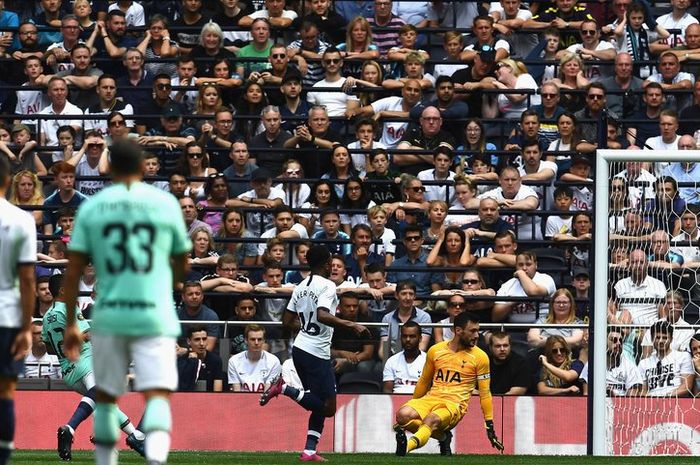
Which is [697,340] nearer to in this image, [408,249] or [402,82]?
[408,249]

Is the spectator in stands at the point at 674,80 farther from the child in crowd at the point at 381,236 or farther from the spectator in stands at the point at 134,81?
the spectator in stands at the point at 134,81

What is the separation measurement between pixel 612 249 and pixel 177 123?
6888 mm

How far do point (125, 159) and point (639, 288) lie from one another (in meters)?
8.86

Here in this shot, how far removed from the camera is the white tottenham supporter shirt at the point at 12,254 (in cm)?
839

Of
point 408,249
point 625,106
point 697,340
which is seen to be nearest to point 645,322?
point 697,340

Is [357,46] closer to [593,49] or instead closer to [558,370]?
[593,49]

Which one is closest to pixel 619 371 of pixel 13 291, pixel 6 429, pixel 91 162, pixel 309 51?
pixel 309 51

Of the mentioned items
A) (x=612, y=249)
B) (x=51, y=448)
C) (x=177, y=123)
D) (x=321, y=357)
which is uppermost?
(x=177, y=123)

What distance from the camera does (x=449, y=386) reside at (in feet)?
48.0

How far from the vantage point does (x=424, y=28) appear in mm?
21172

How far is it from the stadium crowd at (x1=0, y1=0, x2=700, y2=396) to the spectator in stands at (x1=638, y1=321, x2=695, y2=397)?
0.08ft

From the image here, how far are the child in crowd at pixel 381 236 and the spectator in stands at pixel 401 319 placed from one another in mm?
1308

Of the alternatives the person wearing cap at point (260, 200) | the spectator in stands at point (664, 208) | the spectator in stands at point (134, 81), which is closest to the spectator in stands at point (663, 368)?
the spectator in stands at point (664, 208)

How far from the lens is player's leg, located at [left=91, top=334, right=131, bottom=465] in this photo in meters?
7.66
